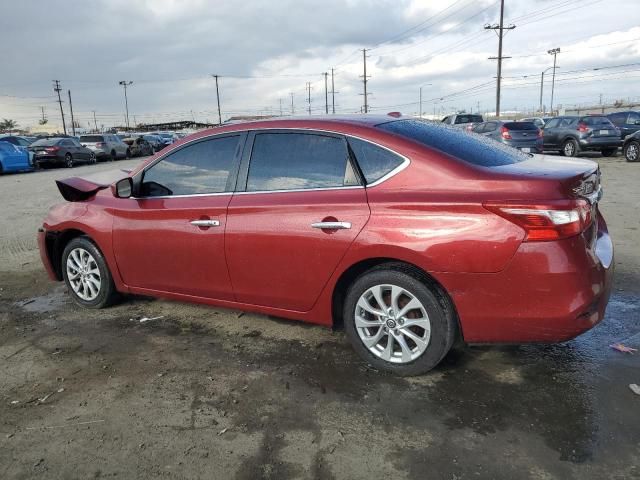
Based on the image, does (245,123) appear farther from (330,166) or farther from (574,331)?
(574,331)

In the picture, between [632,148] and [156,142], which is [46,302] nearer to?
[632,148]

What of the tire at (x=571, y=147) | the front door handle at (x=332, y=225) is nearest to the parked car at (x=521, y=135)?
the tire at (x=571, y=147)

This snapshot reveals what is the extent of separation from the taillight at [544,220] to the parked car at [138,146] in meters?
33.5

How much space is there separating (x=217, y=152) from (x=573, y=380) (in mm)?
2934

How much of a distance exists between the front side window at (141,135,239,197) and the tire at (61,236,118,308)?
0.86m

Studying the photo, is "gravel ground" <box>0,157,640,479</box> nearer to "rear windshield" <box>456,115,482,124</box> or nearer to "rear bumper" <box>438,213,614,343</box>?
"rear bumper" <box>438,213,614,343</box>

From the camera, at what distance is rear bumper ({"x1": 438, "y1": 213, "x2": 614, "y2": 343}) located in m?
2.93

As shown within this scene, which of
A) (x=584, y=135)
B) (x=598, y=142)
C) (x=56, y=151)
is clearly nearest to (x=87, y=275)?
(x=584, y=135)

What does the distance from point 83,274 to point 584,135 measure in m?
19.2

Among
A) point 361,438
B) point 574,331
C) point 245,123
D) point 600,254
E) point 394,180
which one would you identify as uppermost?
point 245,123

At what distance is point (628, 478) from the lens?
2.43 m

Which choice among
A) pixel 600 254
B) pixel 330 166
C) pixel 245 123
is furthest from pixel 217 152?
pixel 600 254

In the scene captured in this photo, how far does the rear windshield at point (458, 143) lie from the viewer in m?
3.40

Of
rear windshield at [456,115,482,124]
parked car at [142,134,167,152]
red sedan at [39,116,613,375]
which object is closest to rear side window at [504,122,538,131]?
rear windshield at [456,115,482,124]
